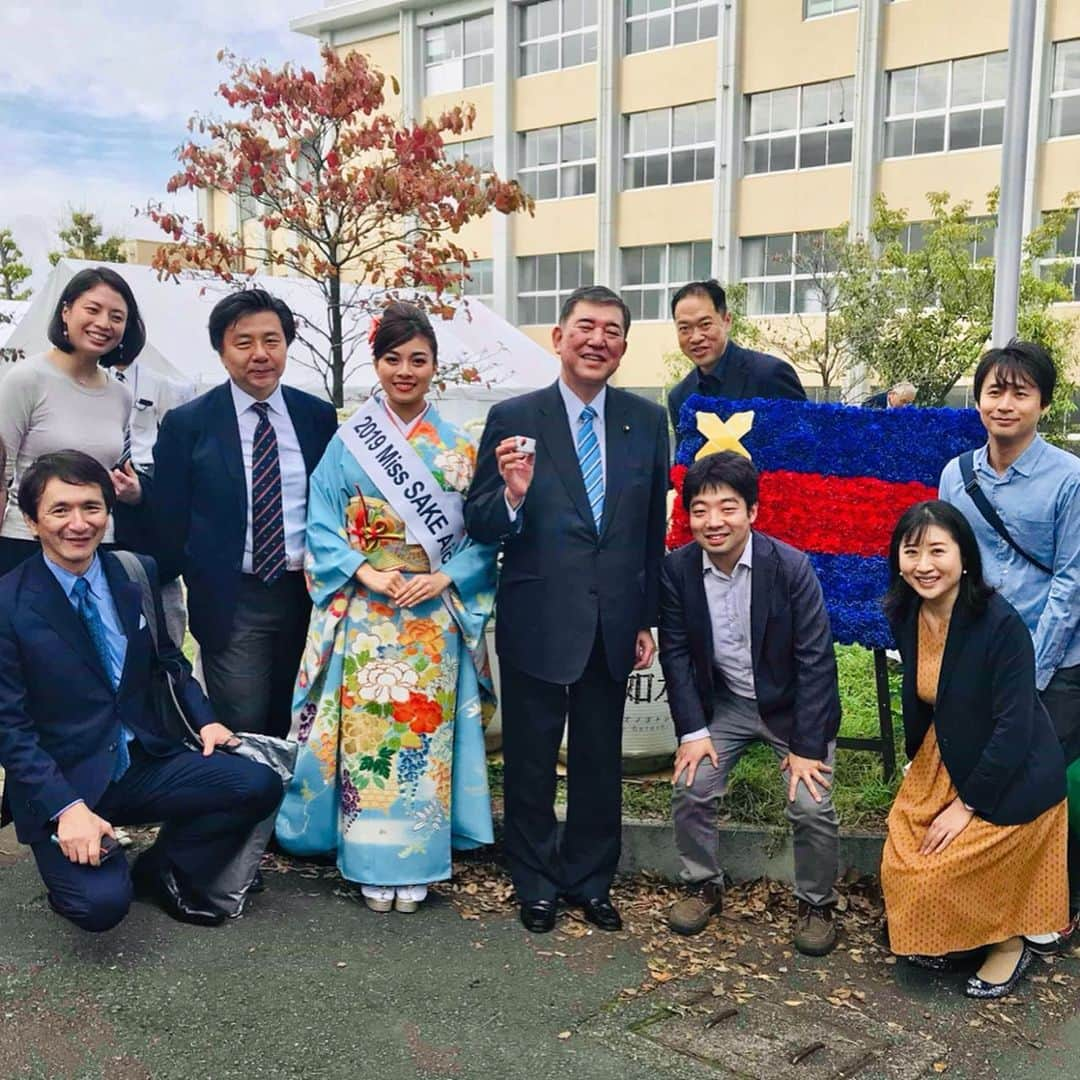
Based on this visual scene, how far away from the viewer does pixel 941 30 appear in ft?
74.2

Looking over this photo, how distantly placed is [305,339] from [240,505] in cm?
677

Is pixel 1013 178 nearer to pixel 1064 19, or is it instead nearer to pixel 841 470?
pixel 841 470

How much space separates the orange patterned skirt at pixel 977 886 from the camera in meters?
3.44

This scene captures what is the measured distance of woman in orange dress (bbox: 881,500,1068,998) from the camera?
135 inches

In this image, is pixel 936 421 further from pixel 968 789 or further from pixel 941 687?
pixel 968 789

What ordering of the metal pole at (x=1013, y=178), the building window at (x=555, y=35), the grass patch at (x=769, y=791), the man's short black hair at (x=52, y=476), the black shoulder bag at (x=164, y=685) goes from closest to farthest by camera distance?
the man's short black hair at (x=52, y=476), the black shoulder bag at (x=164, y=685), the grass patch at (x=769, y=791), the metal pole at (x=1013, y=178), the building window at (x=555, y=35)

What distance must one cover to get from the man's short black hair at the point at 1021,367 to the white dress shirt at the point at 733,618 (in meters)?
0.94

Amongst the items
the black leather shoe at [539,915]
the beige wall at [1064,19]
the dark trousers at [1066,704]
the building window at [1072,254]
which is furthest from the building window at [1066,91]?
the black leather shoe at [539,915]

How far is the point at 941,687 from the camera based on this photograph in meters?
3.55

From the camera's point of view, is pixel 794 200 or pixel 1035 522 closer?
pixel 1035 522

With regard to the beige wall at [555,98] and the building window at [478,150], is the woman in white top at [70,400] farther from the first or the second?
the building window at [478,150]

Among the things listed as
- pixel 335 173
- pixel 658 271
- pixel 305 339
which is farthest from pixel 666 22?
pixel 335 173

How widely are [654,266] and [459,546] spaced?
80.3 ft

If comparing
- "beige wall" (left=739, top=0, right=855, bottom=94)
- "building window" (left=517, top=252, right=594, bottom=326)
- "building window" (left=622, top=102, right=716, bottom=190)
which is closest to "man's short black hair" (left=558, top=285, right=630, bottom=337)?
"beige wall" (left=739, top=0, right=855, bottom=94)
